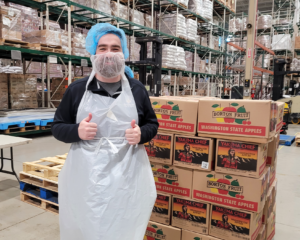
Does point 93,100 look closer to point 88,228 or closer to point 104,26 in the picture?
point 104,26

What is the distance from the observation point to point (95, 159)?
1513mm

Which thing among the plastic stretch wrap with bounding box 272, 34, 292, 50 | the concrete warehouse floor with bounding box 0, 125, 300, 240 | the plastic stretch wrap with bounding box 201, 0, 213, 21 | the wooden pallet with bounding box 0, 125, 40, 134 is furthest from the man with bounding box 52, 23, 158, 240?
the plastic stretch wrap with bounding box 272, 34, 292, 50

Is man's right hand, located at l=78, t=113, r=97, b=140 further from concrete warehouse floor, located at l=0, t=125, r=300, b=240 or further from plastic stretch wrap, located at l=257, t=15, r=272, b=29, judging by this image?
plastic stretch wrap, located at l=257, t=15, r=272, b=29

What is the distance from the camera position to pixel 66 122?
164 centimetres

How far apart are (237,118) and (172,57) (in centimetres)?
917

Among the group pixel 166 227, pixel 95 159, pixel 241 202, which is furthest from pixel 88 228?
pixel 241 202

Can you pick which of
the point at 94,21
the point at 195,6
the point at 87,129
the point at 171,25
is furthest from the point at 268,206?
the point at 195,6

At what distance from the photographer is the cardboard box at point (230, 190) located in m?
2.07

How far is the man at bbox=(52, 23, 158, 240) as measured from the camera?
58.2 inches

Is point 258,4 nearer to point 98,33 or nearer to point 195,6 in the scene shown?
point 195,6

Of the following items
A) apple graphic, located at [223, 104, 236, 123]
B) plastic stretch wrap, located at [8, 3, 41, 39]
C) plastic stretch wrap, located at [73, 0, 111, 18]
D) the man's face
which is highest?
plastic stretch wrap, located at [73, 0, 111, 18]

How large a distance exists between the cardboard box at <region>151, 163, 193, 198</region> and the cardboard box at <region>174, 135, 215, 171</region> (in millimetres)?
77

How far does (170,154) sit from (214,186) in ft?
1.52

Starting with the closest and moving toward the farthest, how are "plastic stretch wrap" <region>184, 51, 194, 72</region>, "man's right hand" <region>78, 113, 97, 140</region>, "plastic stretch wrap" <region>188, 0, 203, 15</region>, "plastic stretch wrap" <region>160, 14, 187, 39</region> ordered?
"man's right hand" <region>78, 113, 97, 140</region>
"plastic stretch wrap" <region>160, 14, 187, 39</region>
"plastic stretch wrap" <region>188, 0, 203, 15</region>
"plastic stretch wrap" <region>184, 51, 194, 72</region>
